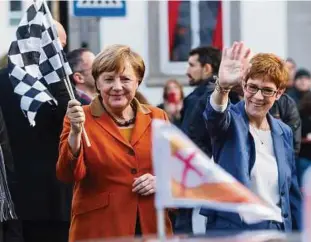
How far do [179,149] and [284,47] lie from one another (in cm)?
1433

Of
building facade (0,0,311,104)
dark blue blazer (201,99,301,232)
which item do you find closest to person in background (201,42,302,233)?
dark blue blazer (201,99,301,232)

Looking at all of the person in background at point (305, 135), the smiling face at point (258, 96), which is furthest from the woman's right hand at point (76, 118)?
the person in background at point (305, 135)

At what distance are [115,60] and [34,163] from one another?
1609mm

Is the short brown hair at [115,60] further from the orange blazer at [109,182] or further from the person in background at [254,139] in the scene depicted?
the person in background at [254,139]

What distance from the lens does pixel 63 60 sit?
27.2 feet

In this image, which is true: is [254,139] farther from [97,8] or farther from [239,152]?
[97,8]

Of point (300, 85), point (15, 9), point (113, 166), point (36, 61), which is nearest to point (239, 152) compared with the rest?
point (113, 166)

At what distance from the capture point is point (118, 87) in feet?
24.3

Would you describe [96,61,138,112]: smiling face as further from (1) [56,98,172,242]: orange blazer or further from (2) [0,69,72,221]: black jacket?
(2) [0,69,72,221]: black jacket

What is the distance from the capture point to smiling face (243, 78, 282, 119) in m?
7.82

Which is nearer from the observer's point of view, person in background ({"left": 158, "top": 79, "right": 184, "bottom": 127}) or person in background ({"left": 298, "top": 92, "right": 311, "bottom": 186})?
person in background ({"left": 298, "top": 92, "right": 311, "bottom": 186})

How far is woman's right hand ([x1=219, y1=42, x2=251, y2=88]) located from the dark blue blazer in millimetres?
219

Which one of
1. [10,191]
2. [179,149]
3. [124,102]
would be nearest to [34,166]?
[10,191]

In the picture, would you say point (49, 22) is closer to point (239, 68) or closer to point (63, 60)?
point (63, 60)
